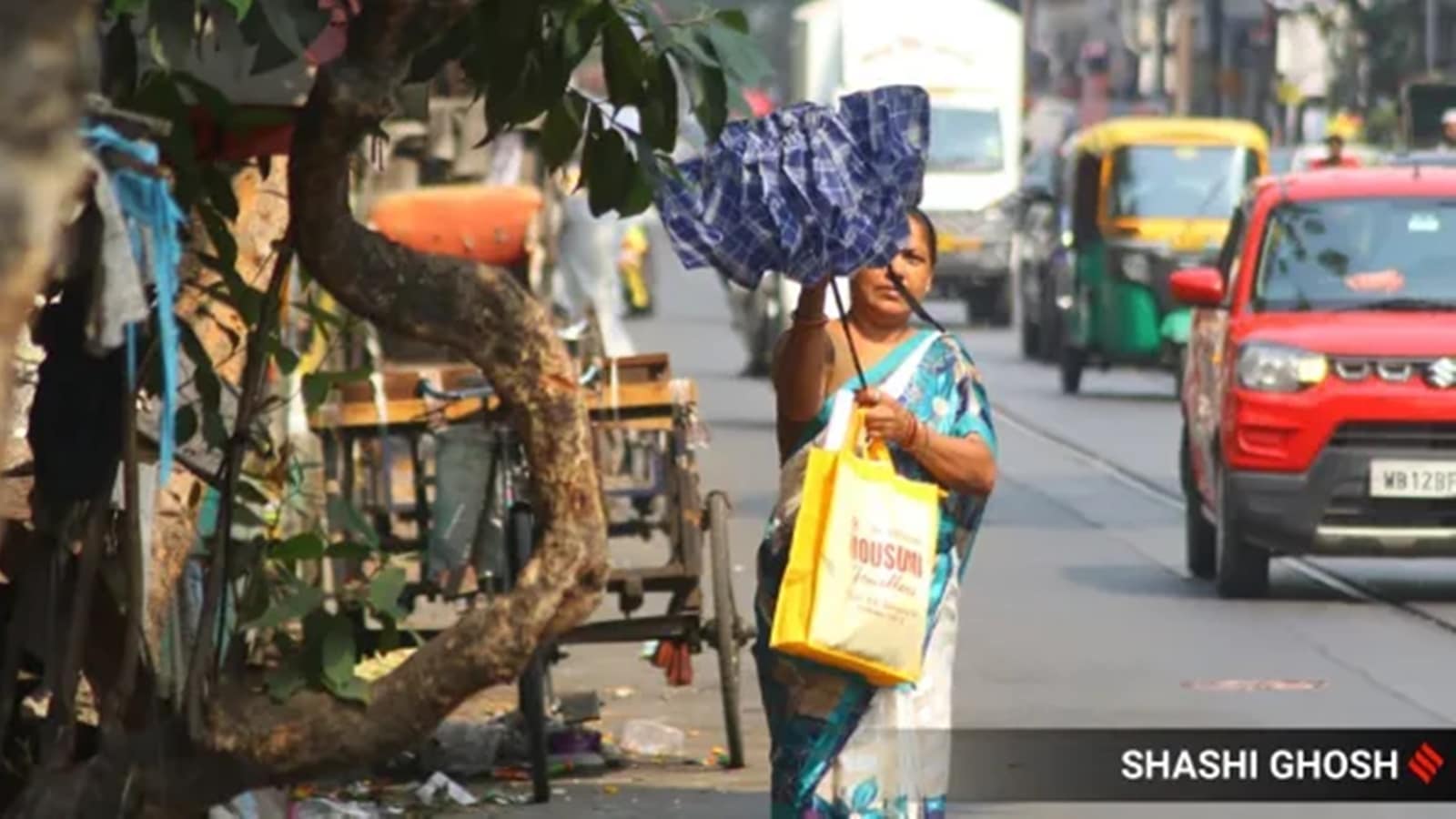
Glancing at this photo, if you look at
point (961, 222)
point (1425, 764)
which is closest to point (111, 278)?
point (1425, 764)

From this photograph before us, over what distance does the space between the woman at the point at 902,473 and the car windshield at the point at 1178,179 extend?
24.7 metres

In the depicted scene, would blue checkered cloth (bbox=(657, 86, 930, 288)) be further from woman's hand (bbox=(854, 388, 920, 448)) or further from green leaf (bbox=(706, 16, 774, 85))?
woman's hand (bbox=(854, 388, 920, 448))

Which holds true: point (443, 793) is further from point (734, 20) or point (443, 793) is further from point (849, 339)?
point (734, 20)

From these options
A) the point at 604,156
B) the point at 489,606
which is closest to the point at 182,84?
the point at 604,156

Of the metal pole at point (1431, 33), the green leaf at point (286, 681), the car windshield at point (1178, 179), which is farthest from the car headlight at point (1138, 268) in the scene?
the green leaf at point (286, 681)

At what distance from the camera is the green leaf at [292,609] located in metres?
7.21

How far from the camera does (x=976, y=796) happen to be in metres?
10.2

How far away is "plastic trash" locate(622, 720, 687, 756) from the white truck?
2931 centimetres

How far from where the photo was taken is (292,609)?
7250mm

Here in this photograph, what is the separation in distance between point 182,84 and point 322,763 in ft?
4.61

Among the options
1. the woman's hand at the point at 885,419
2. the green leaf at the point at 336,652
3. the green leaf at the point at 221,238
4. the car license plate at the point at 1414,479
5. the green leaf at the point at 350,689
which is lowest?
the car license plate at the point at 1414,479

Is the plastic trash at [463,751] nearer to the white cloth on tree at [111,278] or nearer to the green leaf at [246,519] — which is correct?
the green leaf at [246,519]

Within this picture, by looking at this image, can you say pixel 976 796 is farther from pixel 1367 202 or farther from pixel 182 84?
pixel 1367 202

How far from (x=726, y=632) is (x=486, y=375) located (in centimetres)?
426
